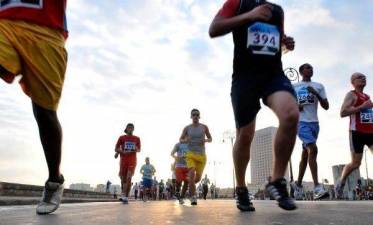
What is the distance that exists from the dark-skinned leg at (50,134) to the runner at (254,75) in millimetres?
1553

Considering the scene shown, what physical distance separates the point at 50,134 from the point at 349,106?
18.6 feet

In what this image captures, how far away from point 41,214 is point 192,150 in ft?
20.4

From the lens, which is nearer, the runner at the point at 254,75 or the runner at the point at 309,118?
the runner at the point at 254,75

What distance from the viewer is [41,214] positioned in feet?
11.6

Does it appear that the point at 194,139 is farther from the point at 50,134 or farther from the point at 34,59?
the point at 34,59

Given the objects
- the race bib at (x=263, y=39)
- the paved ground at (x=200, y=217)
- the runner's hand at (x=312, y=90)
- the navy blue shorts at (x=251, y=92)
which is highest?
the runner's hand at (x=312, y=90)

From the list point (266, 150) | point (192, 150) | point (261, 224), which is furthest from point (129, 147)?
point (266, 150)

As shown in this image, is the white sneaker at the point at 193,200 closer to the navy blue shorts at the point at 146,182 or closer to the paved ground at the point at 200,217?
the paved ground at the point at 200,217

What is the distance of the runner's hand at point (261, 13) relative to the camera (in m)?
3.92

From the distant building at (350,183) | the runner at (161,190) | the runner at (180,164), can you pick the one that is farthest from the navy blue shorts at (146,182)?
the distant building at (350,183)

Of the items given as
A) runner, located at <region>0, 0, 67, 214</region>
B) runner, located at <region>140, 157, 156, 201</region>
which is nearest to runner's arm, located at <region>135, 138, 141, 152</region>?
runner, located at <region>0, 0, 67, 214</region>

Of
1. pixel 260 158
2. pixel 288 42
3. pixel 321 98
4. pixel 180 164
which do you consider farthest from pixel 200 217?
pixel 260 158

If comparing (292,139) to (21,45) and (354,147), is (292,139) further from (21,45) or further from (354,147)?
(354,147)

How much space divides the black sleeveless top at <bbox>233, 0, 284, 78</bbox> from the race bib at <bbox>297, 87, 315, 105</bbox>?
146 inches
